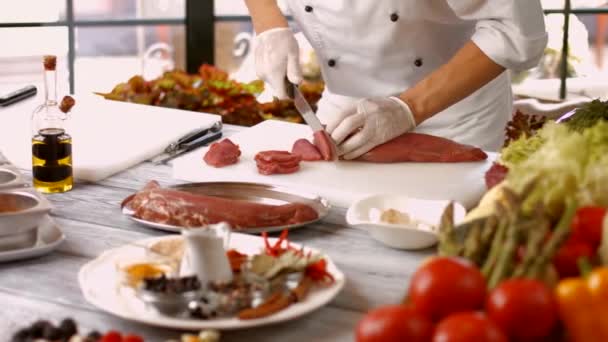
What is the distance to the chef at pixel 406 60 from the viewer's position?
2.57 m

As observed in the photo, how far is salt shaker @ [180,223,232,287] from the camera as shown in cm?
154

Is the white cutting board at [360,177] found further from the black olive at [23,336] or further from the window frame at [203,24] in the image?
the window frame at [203,24]

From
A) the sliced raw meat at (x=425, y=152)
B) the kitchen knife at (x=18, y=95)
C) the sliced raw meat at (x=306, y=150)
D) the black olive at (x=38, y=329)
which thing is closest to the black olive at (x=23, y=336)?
the black olive at (x=38, y=329)

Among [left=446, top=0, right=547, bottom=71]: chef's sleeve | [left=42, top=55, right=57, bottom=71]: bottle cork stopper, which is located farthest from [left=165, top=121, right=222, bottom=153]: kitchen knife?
[left=446, top=0, right=547, bottom=71]: chef's sleeve

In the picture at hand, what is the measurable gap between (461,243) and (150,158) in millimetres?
1246

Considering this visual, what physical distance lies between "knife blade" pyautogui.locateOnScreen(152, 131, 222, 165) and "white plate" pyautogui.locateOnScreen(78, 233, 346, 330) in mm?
788

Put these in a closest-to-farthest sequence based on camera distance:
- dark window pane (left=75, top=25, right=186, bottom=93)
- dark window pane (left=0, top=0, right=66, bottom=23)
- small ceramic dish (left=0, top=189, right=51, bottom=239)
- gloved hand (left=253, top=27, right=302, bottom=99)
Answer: small ceramic dish (left=0, top=189, right=51, bottom=239) < gloved hand (left=253, top=27, right=302, bottom=99) < dark window pane (left=0, top=0, right=66, bottom=23) < dark window pane (left=75, top=25, right=186, bottom=93)

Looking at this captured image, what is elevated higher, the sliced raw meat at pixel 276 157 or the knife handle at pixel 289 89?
the knife handle at pixel 289 89

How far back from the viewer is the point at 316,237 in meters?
1.97

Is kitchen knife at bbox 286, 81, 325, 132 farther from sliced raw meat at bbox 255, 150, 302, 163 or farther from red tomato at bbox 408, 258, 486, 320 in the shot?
red tomato at bbox 408, 258, 486, 320

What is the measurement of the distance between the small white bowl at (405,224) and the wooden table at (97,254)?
0.03 meters

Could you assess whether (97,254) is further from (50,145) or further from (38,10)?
(38,10)

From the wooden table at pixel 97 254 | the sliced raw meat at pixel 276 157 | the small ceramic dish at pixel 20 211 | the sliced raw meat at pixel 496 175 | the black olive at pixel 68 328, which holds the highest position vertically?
the sliced raw meat at pixel 496 175

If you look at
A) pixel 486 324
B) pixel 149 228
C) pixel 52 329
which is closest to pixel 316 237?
pixel 149 228
